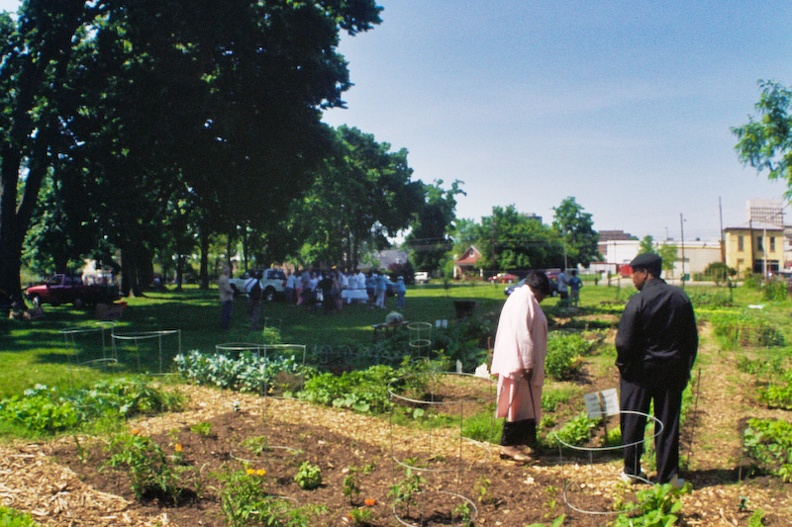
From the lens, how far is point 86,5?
19938 millimetres

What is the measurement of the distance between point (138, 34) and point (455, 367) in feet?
45.9

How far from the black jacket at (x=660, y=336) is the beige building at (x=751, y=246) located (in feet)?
237

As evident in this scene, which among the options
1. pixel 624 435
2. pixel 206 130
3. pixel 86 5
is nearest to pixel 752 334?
pixel 624 435

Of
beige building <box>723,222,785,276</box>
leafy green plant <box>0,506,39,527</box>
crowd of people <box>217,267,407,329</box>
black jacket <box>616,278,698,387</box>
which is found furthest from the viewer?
beige building <box>723,222,785,276</box>

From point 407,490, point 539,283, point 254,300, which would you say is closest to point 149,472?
point 407,490

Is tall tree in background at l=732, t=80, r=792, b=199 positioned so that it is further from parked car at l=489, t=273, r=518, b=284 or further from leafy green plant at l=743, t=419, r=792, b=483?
parked car at l=489, t=273, r=518, b=284

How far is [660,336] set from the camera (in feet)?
16.2

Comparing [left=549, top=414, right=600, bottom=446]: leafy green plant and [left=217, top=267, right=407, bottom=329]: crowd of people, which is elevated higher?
[left=217, top=267, right=407, bottom=329]: crowd of people

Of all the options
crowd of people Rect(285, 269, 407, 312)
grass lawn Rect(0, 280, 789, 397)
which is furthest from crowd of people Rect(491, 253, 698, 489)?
crowd of people Rect(285, 269, 407, 312)

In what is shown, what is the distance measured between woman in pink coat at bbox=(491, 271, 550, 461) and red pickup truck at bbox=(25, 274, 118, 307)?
26.9 metres

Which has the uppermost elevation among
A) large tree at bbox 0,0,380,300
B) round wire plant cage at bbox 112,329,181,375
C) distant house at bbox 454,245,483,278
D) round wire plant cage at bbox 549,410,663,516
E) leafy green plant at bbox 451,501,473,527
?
large tree at bbox 0,0,380,300

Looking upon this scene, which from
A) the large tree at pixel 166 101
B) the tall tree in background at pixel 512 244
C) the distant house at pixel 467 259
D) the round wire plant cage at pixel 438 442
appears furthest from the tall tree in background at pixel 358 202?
the round wire plant cage at pixel 438 442

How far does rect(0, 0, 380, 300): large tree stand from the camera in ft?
57.8

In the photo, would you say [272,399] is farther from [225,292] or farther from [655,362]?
[225,292]
